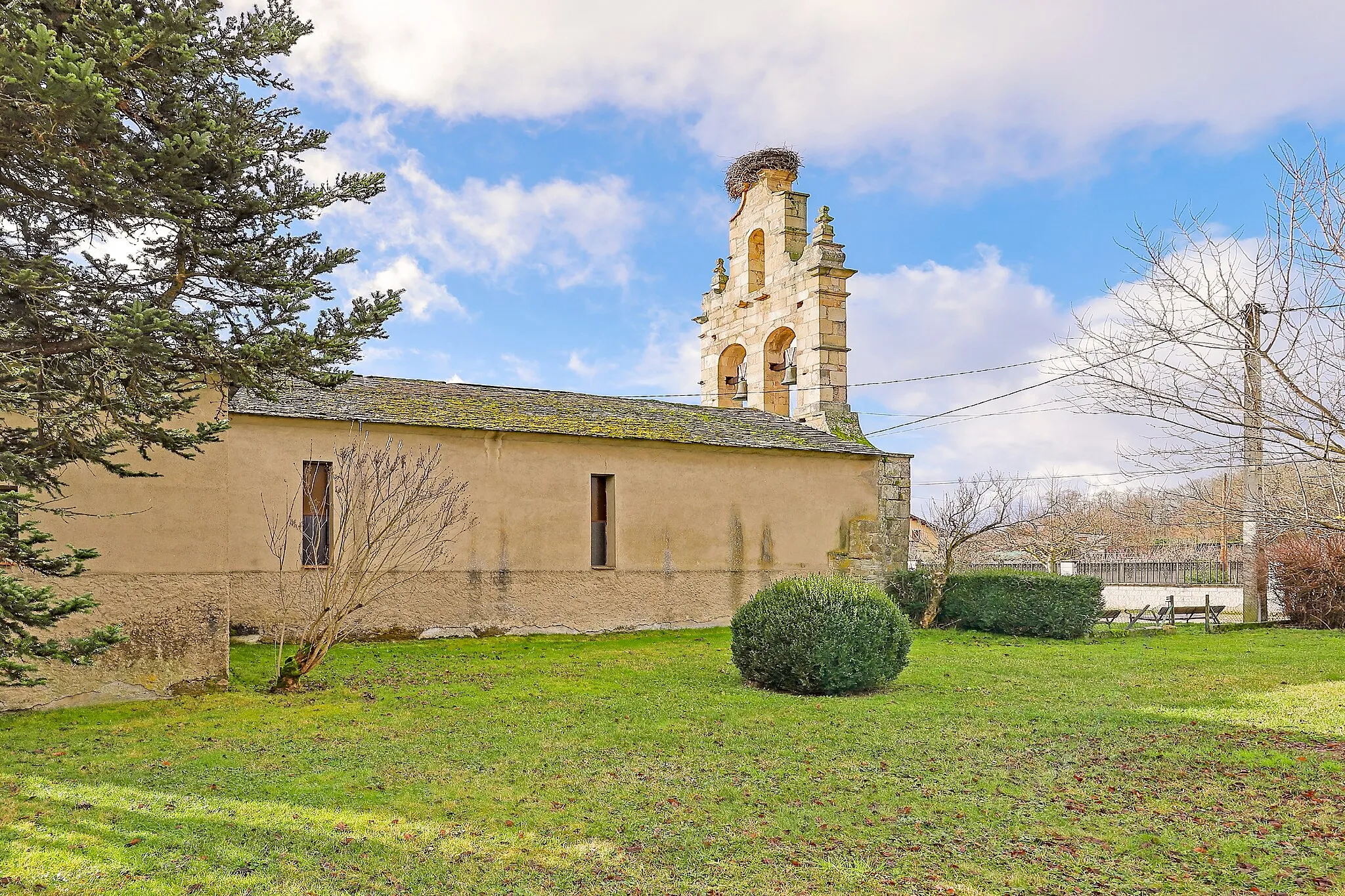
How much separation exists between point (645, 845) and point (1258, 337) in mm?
7408

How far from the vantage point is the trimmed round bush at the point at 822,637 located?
9766 mm

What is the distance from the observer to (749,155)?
20.4 m

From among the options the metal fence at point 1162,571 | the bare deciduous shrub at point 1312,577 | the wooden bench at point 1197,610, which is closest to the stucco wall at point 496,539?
the wooden bench at point 1197,610

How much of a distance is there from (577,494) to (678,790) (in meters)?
10.0

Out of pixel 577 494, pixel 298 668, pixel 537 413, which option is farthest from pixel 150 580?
pixel 537 413

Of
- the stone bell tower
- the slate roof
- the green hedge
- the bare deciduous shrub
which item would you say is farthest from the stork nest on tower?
the bare deciduous shrub

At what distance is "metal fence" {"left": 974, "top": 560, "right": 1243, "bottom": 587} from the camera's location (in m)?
27.4

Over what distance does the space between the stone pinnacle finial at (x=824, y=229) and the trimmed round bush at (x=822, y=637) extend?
1078 centimetres

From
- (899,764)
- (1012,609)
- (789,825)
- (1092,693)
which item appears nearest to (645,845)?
(789,825)

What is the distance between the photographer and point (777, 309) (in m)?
20.3

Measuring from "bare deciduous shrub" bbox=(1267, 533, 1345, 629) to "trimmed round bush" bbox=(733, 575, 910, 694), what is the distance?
14068 millimetres

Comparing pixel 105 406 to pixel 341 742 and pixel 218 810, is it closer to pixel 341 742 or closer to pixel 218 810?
pixel 218 810

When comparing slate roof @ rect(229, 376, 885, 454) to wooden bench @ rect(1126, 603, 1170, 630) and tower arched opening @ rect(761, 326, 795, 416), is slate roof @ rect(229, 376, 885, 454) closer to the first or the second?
tower arched opening @ rect(761, 326, 795, 416)

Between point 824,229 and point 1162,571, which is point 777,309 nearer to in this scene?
point 824,229
